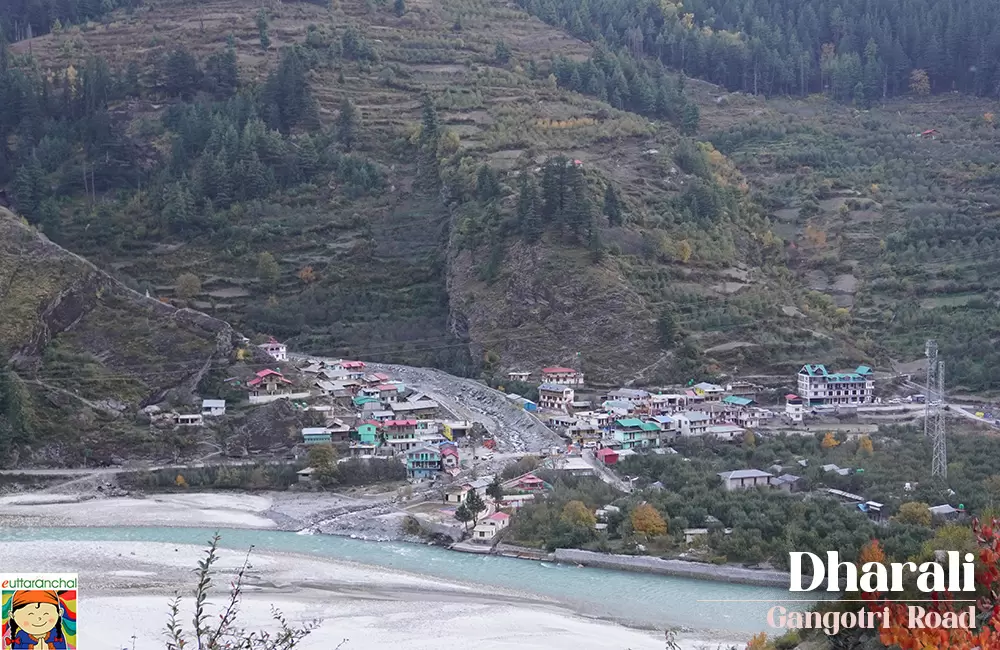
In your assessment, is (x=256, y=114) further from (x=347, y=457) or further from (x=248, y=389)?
(x=347, y=457)

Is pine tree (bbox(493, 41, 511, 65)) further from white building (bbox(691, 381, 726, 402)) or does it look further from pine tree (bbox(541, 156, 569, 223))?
white building (bbox(691, 381, 726, 402))

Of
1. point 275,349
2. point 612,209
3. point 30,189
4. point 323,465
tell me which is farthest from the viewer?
point 30,189

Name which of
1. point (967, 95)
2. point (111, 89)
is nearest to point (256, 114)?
point (111, 89)

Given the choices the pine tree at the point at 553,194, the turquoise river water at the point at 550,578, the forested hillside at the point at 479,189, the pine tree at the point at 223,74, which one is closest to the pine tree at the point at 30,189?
the forested hillside at the point at 479,189

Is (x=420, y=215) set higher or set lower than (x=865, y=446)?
higher

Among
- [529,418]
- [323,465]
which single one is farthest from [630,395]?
[323,465]

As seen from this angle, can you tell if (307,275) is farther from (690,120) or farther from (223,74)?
(690,120)

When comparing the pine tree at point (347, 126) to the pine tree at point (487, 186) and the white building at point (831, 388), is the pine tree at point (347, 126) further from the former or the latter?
the white building at point (831, 388)
